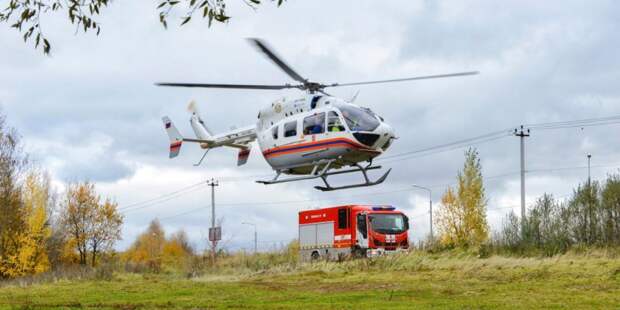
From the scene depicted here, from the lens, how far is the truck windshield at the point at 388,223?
145ft

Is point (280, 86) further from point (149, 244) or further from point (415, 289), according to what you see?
point (149, 244)

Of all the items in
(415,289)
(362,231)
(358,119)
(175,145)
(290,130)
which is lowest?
(415,289)

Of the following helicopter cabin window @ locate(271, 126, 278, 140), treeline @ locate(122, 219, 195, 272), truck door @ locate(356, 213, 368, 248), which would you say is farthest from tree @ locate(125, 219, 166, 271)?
helicopter cabin window @ locate(271, 126, 278, 140)

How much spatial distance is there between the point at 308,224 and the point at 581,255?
907 inches

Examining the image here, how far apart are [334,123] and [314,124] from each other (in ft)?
2.84

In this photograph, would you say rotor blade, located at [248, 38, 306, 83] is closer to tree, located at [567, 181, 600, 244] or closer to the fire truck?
tree, located at [567, 181, 600, 244]

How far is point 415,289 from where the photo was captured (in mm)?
23125

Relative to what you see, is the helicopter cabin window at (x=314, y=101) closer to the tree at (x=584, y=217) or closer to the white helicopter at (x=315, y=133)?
the white helicopter at (x=315, y=133)

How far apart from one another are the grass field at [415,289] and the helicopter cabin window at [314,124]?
4894mm

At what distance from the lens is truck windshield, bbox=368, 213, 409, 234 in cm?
4422

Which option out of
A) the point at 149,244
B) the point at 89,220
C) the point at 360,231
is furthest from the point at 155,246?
the point at 360,231

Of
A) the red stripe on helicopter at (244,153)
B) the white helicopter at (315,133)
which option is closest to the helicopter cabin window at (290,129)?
the white helicopter at (315,133)

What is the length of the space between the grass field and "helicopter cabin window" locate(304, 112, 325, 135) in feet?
16.1

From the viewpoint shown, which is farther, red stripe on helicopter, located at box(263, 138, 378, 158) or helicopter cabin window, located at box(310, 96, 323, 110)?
helicopter cabin window, located at box(310, 96, 323, 110)
